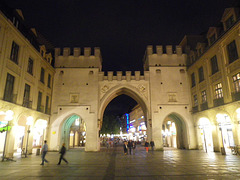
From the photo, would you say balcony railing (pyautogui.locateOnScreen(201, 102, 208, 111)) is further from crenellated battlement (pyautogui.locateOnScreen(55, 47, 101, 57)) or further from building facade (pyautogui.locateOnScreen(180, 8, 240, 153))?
crenellated battlement (pyautogui.locateOnScreen(55, 47, 101, 57))

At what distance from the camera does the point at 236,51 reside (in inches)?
696

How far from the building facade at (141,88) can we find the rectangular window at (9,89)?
0.10 metres

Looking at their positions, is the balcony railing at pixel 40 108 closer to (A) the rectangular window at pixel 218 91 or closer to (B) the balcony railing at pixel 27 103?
(B) the balcony railing at pixel 27 103

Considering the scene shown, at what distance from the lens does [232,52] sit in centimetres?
1838

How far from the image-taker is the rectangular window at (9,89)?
16375mm

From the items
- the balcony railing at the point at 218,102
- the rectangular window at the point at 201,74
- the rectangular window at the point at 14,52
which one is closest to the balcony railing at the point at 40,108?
the rectangular window at the point at 14,52

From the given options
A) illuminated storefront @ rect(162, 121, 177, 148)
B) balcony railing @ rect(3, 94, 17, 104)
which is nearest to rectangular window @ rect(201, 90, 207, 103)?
illuminated storefront @ rect(162, 121, 177, 148)

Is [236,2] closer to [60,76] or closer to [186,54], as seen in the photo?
[186,54]

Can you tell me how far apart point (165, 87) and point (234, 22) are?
41.5ft

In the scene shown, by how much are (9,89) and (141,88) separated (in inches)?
702

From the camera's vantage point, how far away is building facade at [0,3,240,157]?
18266 millimetres

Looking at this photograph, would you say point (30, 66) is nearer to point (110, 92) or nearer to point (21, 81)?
point (21, 81)

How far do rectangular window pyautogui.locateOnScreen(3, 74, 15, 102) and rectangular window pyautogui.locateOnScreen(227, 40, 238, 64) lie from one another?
22.6 meters

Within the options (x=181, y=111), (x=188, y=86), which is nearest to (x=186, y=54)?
(x=188, y=86)
